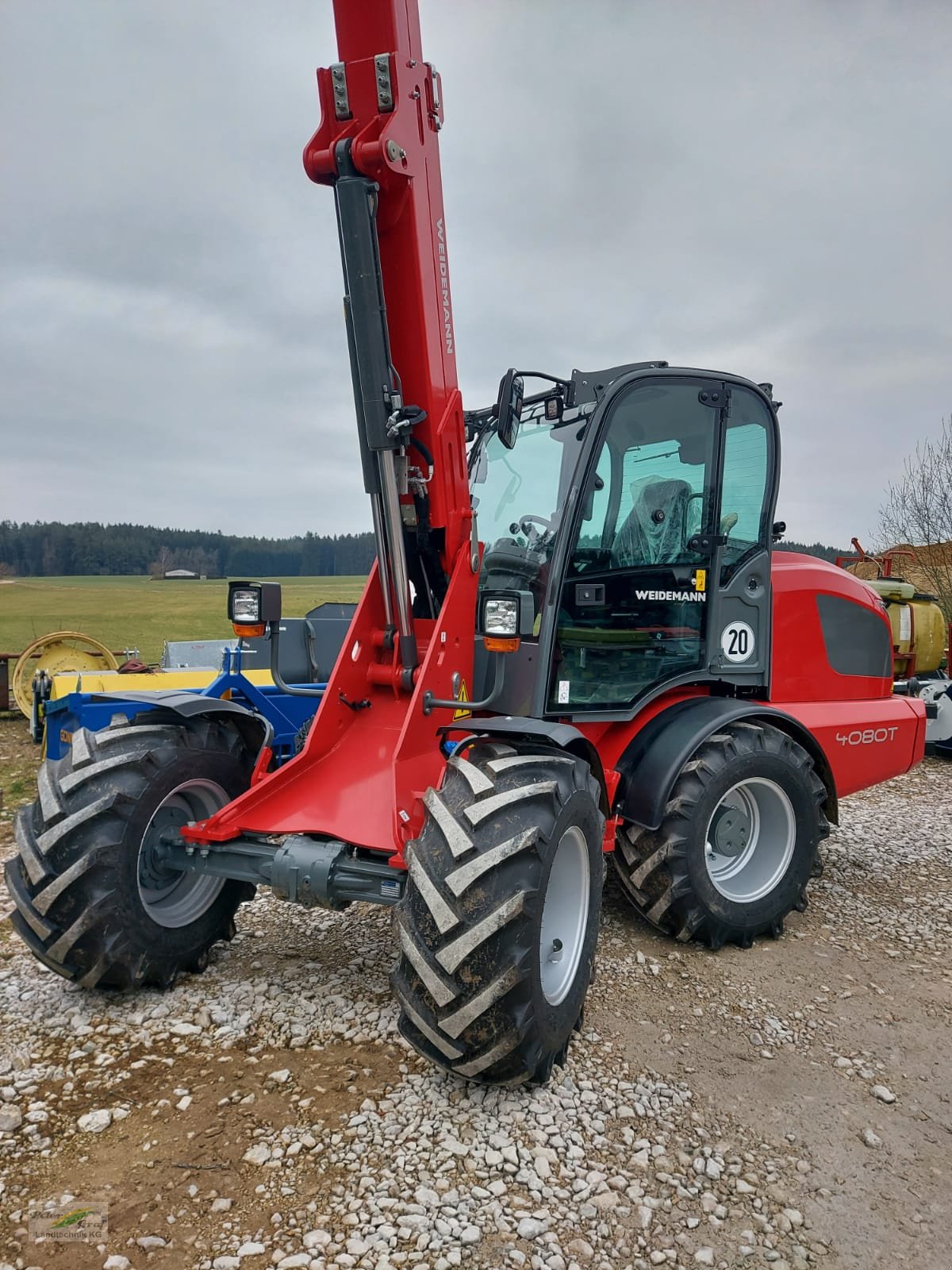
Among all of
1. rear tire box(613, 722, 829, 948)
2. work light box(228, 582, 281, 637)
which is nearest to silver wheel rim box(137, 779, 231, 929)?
work light box(228, 582, 281, 637)

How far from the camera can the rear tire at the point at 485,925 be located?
2549mm

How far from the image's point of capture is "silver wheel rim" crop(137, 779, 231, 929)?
3.43 meters

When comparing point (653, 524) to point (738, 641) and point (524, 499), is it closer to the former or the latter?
point (524, 499)

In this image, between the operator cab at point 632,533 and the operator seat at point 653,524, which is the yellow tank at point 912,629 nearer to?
the operator cab at point 632,533

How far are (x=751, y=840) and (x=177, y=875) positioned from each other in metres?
2.97

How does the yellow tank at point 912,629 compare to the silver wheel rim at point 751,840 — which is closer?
the silver wheel rim at point 751,840

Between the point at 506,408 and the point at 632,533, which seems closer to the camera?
the point at 506,408

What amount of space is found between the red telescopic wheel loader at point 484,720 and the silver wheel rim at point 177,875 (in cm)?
1

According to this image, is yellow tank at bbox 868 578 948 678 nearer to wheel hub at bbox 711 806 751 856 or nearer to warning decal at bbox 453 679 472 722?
wheel hub at bbox 711 806 751 856

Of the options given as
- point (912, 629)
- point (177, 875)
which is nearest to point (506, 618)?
point (177, 875)

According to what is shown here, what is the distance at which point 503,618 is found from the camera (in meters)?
3.17

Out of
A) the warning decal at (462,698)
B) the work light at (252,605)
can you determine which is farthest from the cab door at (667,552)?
the work light at (252,605)

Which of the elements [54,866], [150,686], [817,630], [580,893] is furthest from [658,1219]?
[150,686]

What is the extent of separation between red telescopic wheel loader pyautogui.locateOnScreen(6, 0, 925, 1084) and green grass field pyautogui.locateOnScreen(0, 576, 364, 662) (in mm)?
8676
